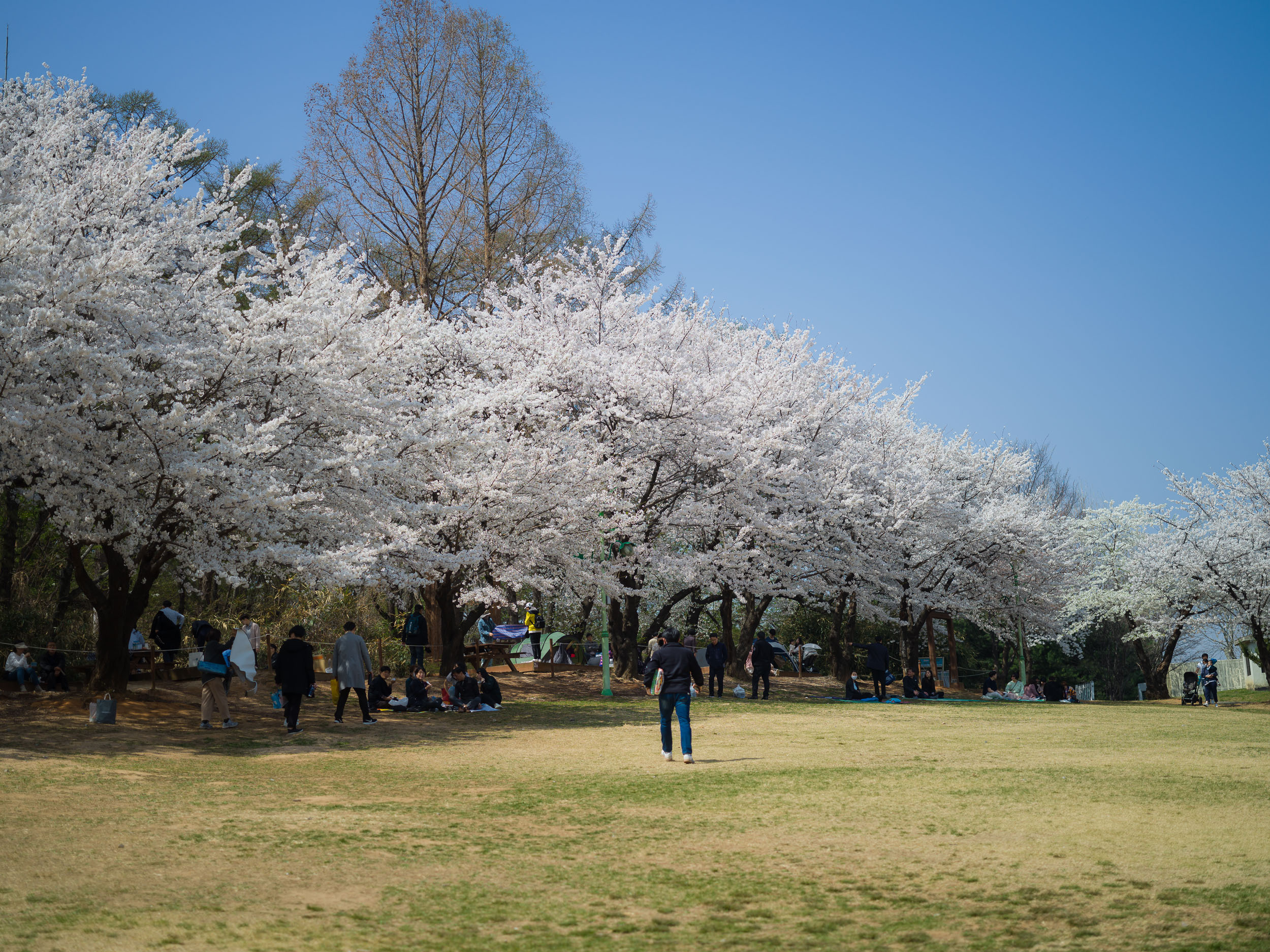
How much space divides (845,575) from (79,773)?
2405cm

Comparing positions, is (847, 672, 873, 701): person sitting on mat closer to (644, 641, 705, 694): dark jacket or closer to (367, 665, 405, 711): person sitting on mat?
(367, 665, 405, 711): person sitting on mat

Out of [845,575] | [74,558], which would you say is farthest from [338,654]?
[845,575]

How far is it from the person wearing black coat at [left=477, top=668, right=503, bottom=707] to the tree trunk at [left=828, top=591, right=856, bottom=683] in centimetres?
1572

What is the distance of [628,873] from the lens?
6605 millimetres

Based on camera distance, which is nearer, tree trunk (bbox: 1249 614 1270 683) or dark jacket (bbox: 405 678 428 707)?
dark jacket (bbox: 405 678 428 707)

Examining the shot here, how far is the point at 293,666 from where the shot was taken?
49.1 ft

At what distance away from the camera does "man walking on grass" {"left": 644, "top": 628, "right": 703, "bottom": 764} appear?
1248cm

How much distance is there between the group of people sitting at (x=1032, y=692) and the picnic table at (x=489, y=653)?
51.2ft

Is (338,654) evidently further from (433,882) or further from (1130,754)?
(1130,754)

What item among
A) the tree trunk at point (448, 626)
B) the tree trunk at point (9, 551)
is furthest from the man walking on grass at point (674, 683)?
the tree trunk at point (9, 551)

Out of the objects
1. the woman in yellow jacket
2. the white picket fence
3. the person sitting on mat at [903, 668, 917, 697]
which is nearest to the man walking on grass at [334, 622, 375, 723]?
the woman in yellow jacket

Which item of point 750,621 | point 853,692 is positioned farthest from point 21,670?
point 750,621

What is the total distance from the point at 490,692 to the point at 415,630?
5.66 meters

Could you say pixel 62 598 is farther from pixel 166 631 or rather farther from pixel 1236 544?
pixel 1236 544
